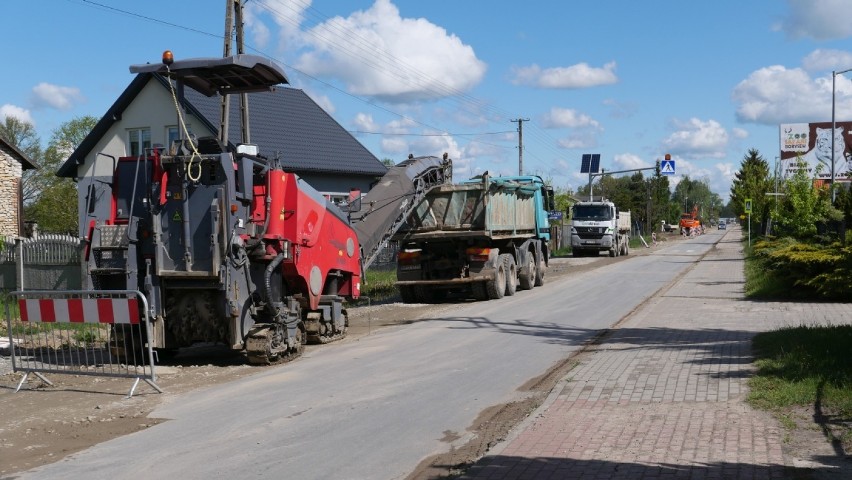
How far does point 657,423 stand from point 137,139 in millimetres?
32079

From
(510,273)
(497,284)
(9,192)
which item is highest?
(9,192)

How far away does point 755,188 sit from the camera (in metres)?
67.1

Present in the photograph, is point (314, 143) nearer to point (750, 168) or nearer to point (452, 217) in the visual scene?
point (452, 217)

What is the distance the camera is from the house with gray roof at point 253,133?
112 feet

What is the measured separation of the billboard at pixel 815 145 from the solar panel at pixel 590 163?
40.8 ft

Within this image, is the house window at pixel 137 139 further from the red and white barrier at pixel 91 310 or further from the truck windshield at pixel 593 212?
the red and white barrier at pixel 91 310

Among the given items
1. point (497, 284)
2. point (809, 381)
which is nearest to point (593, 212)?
point (497, 284)

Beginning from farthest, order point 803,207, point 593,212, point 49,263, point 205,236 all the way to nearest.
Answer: point 593,212 < point 803,207 < point 49,263 < point 205,236

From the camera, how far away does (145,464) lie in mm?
6914

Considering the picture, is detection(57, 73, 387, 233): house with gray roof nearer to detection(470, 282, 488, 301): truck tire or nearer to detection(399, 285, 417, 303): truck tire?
detection(399, 285, 417, 303): truck tire

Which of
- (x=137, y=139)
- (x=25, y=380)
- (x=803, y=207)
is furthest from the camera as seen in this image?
(x=137, y=139)

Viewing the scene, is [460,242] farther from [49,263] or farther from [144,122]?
[144,122]

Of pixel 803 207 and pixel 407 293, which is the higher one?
pixel 803 207

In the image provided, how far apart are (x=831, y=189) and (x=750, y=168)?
5626 cm
